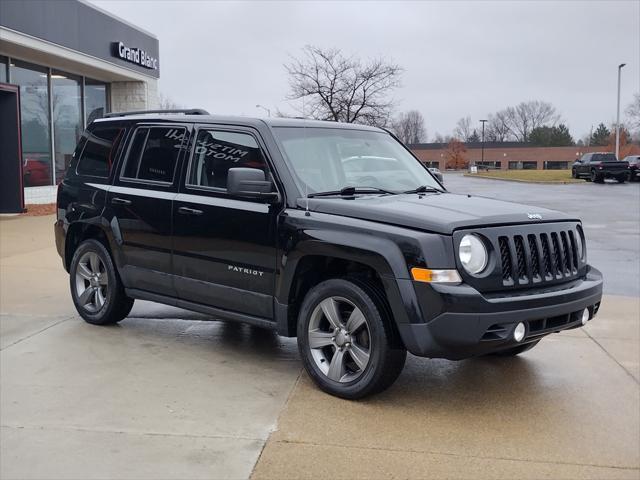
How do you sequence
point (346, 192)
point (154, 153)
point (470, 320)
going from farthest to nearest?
1. point (154, 153)
2. point (346, 192)
3. point (470, 320)

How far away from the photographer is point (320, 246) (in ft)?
15.1

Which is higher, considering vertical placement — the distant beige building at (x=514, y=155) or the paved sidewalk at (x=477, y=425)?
the distant beige building at (x=514, y=155)

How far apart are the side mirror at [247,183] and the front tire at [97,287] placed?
1.99m

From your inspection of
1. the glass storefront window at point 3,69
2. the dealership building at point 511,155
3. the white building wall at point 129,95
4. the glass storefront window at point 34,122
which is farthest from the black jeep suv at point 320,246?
the dealership building at point 511,155

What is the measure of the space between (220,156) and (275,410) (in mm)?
2121

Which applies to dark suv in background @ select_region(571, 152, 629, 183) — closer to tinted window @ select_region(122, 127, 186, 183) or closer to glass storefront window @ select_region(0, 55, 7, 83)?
glass storefront window @ select_region(0, 55, 7, 83)

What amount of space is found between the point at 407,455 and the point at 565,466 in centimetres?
85

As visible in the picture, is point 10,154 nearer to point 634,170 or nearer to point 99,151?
point 99,151

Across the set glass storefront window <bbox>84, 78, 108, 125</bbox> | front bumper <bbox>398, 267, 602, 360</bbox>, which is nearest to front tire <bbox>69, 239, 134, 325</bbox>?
front bumper <bbox>398, 267, 602, 360</bbox>

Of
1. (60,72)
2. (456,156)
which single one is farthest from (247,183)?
(456,156)

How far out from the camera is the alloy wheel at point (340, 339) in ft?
14.8

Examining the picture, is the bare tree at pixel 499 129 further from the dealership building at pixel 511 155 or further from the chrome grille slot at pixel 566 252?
the chrome grille slot at pixel 566 252

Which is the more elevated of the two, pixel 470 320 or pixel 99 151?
pixel 99 151

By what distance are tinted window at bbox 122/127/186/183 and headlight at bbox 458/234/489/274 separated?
2.70m
